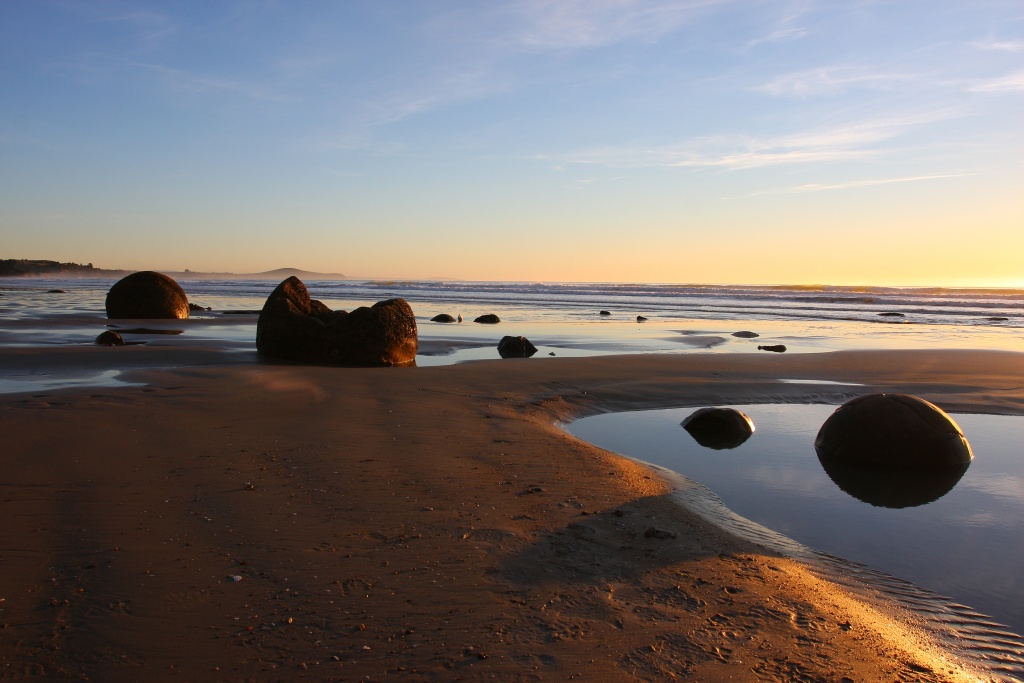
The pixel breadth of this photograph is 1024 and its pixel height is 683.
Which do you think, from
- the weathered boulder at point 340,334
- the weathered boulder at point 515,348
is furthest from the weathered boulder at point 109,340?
the weathered boulder at point 515,348

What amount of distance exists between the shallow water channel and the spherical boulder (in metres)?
0.24

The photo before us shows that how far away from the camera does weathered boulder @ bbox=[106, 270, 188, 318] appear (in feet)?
73.5

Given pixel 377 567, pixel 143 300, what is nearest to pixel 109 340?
pixel 143 300

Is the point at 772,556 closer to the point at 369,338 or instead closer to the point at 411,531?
the point at 411,531

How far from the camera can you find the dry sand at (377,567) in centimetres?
308

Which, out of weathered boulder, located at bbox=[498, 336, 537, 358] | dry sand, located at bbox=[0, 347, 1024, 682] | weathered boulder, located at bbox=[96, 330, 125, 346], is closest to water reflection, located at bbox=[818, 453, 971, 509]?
dry sand, located at bbox=[0, 347, 1024, 682]

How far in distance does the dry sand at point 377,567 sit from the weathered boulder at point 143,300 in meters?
15.9

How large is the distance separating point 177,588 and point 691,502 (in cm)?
354

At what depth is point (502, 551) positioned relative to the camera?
13.8 feet

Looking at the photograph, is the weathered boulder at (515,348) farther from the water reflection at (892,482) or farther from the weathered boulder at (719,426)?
the water reflection at (892,482)

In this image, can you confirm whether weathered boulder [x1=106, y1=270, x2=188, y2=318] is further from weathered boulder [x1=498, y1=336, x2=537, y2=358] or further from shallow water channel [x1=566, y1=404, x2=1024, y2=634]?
shallow water channel [x1=566, y1=404, x2=1024, y2=634]

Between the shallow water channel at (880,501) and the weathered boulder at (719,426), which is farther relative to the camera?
the weathered boulder at (719,426)

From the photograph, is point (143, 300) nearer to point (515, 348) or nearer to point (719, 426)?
point (515, 348)

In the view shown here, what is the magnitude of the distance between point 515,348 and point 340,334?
332 centimetres
